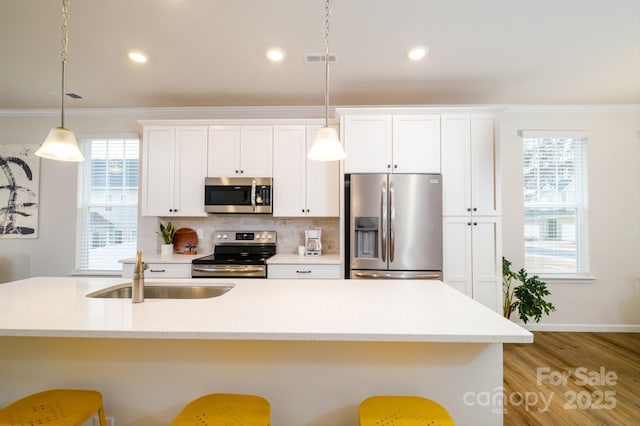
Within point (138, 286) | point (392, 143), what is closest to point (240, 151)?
point (392, 143)

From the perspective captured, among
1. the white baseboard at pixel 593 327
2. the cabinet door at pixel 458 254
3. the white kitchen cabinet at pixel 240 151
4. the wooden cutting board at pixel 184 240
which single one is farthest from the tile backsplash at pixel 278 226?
the white baseboard at pixel 593 327

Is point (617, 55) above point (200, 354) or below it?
above

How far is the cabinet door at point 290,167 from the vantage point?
3287 mm

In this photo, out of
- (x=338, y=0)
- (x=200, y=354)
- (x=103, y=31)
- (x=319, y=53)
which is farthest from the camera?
(x=319, y=53)

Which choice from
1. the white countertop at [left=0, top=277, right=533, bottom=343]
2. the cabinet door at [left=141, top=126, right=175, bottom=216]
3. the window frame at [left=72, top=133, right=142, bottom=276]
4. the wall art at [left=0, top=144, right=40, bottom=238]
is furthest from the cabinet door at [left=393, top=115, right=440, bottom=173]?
the wall art at [left=0, top=144, right=40, bottom=238]

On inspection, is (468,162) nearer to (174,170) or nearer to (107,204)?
(174,170)

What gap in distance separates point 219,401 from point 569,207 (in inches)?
169

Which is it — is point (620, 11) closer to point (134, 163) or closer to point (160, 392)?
point (160, 392)

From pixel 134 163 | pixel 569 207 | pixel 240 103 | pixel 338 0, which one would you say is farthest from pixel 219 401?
pixel 569 207

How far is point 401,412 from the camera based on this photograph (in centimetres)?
112

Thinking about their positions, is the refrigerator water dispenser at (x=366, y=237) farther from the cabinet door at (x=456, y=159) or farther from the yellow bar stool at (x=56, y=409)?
the yellow bar stool at (x=56, y=409)

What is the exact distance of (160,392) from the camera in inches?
52.6

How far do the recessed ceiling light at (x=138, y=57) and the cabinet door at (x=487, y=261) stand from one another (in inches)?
135

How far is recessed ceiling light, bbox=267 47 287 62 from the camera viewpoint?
2.44 meters
